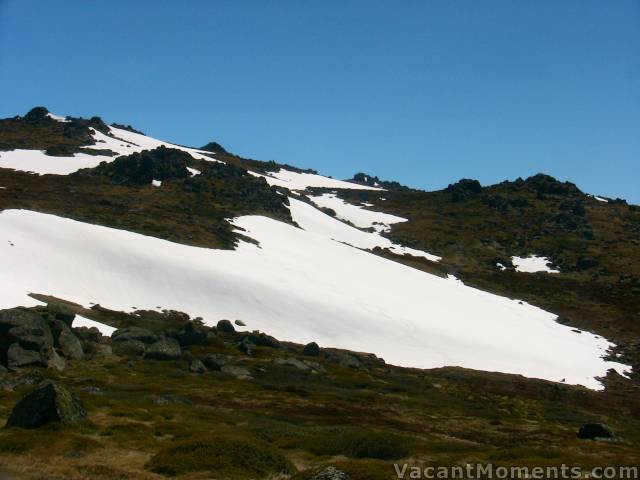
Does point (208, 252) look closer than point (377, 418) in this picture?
No

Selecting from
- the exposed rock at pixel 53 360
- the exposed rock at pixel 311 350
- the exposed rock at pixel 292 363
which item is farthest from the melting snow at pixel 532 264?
the exposed rock at pixel 53 360

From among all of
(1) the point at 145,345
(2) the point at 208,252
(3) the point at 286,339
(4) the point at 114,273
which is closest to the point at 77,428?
(1) the point at 145,345

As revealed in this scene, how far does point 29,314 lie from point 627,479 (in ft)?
133

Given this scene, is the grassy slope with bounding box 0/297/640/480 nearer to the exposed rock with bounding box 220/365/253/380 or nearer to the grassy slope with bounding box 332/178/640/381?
the exposed rock with bounding box 220/365/253/380

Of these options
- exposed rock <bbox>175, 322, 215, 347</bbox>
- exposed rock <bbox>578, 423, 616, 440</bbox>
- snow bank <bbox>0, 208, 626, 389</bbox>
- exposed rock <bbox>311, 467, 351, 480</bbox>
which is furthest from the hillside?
exposed rock <bbox>578, 423, 616, 440</bbox>

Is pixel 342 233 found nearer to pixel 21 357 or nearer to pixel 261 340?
pixel 261 340

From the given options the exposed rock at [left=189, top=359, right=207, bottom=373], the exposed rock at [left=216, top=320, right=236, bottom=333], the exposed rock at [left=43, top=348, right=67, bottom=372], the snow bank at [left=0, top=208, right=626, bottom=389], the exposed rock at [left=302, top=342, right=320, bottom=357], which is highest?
the snow bank at [left=0, top=208, right=626, bottom=389]

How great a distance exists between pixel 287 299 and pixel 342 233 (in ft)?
190

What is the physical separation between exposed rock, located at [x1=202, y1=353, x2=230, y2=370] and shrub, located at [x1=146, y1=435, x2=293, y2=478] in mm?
27913

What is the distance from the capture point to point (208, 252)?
8325cm

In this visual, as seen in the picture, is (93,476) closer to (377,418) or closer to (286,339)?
(377,418)

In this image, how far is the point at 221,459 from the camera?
21.5m

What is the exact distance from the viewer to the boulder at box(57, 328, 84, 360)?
4594 centimetres

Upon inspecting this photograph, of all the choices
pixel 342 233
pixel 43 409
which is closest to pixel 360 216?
pixel 342 233
